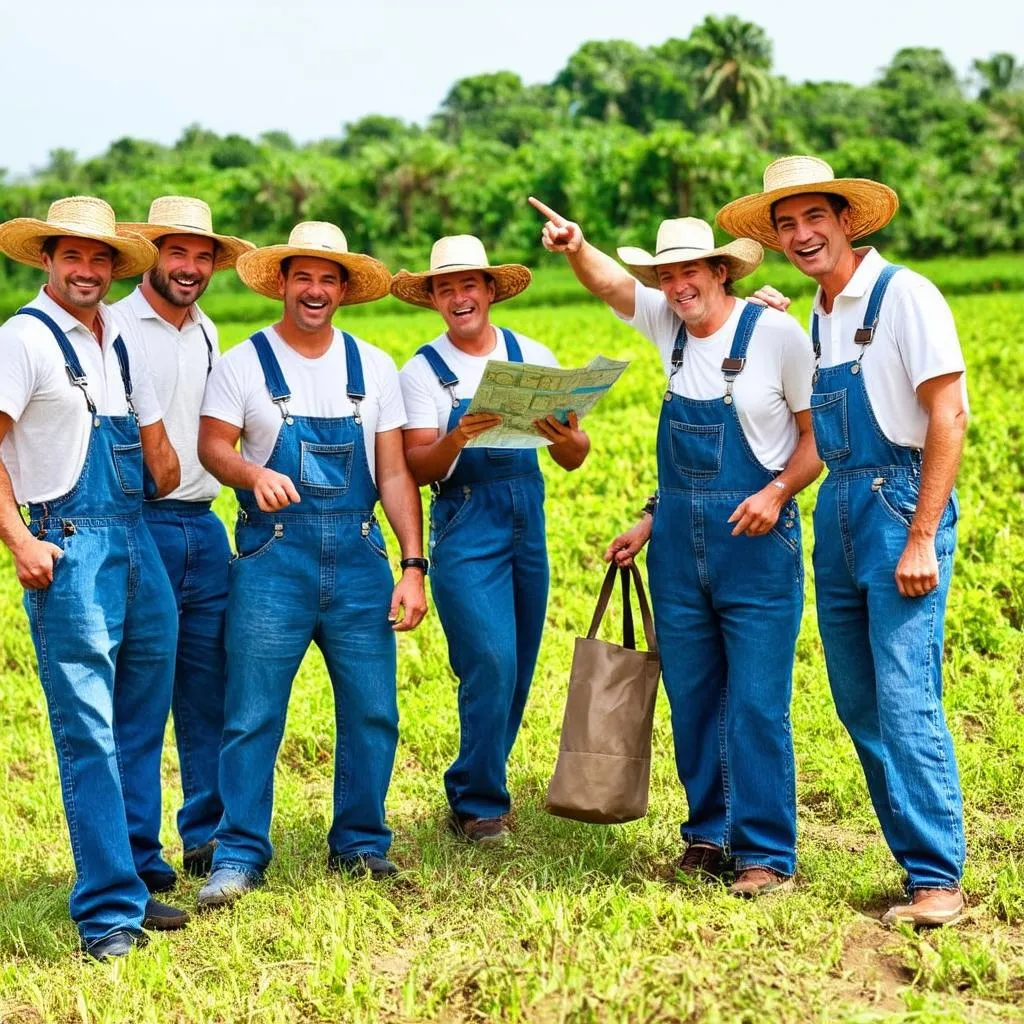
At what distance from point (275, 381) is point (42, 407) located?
81cm

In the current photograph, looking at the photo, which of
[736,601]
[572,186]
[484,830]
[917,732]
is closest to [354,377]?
[736,601]

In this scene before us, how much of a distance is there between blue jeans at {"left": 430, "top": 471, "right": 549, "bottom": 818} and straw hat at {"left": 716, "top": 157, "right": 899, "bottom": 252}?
132cm

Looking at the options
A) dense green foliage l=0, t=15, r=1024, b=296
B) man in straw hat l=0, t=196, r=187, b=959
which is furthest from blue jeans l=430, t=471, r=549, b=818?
dense green foliage l=0, t=15, r=1024, b=296

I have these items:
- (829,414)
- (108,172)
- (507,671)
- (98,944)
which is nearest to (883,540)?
(829,414)

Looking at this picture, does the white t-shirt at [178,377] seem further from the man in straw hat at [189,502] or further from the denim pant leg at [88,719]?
the denim pant leg at [88,719]

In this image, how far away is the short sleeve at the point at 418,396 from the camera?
5262 mm

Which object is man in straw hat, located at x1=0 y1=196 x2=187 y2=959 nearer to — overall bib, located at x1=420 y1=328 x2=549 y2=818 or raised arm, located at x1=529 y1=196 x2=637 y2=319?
overall bib, located at x1=420 y1=328 x2=549 y2=818

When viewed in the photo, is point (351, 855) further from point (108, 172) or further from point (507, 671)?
point (108, 172)

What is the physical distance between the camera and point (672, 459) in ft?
16.0

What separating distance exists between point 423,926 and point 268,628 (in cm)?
118

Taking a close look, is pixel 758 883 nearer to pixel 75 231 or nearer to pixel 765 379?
pixel 765 379

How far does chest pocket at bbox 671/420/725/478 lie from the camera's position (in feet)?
15.6

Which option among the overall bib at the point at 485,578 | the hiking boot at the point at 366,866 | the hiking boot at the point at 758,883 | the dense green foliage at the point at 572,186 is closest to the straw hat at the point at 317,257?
the overall bib at the point at 485,578

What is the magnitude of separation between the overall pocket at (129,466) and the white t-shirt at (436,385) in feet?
3.36
